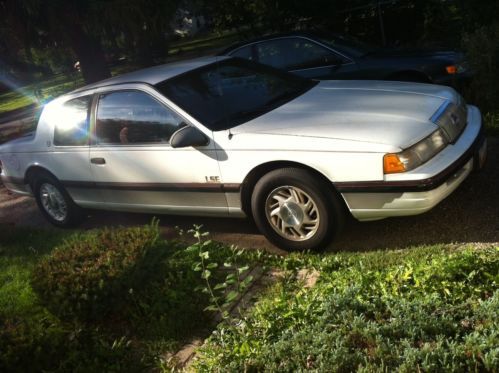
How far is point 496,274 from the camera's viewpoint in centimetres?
315

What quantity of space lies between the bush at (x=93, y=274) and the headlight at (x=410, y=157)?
5.90 ft

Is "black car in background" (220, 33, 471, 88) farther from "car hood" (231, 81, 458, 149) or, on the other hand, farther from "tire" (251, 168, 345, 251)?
"tire" (251, 168, 345, 251)

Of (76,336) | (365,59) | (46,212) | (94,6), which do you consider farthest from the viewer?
(94,6)

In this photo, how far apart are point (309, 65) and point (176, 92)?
2989 millimetres

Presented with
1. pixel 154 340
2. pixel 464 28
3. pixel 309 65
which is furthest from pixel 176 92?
pixel 464 28

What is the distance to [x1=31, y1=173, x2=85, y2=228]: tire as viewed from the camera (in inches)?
246

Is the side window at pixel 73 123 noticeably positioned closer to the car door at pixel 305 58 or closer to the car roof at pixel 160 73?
the car roof at pixel 160 73

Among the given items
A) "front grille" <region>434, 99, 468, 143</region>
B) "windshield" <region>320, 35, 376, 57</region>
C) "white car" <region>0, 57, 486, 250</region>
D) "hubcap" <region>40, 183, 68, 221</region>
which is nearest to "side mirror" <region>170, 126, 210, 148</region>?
"white car" <region>0, 57, 486, 250</region>

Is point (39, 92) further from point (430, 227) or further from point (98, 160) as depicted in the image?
point (430, 227)

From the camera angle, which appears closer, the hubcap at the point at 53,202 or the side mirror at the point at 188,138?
the side mirror at the point at 188,138

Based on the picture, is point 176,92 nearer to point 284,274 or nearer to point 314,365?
point 284,274

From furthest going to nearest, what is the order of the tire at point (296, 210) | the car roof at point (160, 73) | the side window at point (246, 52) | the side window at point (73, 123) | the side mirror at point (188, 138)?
1. the side window at point (246, 52)
2. the side window at point (73, 123)
3. the car roof at point (160, 73)
4. the side mirror at point (188, 138)
5. the tire at point (296, 210)

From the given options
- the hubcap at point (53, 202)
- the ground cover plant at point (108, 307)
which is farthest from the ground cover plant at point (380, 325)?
the hubcap at point (53, 202)

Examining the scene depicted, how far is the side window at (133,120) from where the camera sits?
495cm
